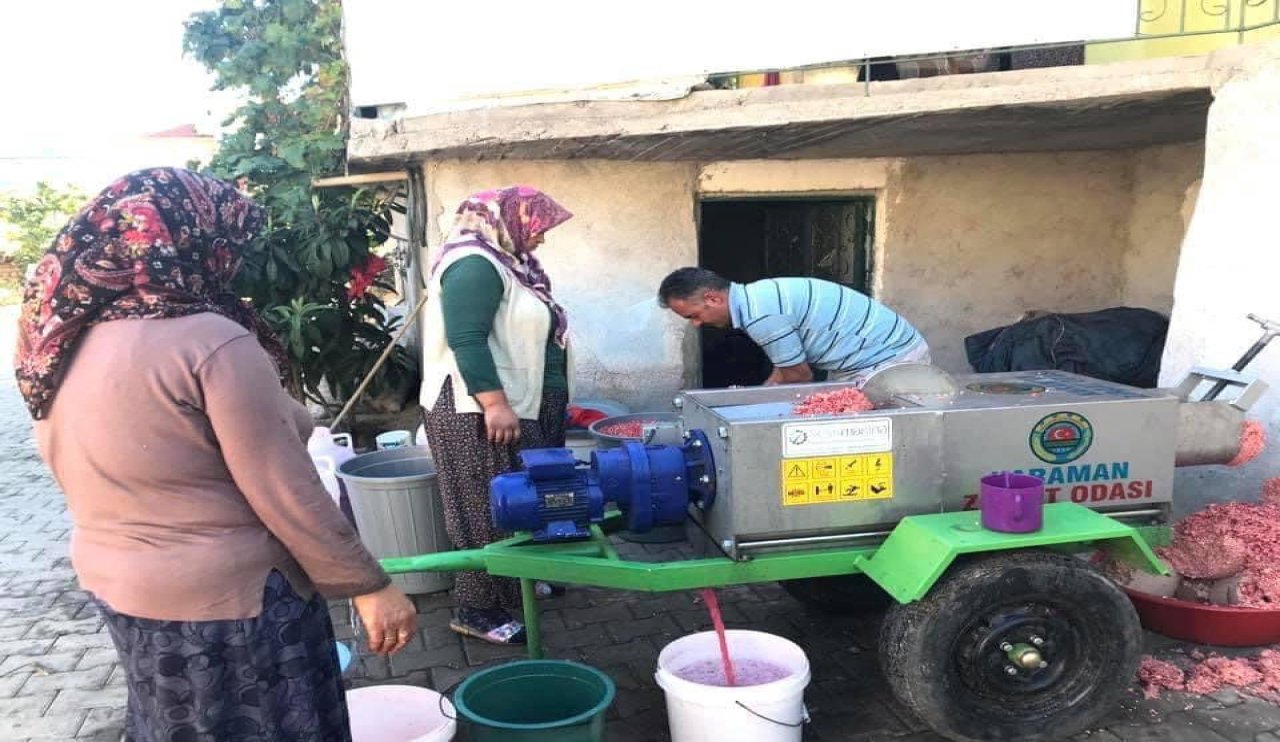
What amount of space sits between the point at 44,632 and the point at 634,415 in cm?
307

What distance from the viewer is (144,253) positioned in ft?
5.55

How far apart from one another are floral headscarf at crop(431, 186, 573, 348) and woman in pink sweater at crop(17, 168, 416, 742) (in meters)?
1.65

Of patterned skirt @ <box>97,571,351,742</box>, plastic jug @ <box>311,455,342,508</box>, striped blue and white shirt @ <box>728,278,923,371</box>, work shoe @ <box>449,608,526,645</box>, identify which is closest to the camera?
patterned skirt @ <box>97,571,351,742</box>

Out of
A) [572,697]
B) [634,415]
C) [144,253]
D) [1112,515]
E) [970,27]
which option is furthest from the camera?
[634,415]

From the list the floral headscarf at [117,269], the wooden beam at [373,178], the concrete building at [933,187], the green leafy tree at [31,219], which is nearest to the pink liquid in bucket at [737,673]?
the floral headscarf at [117,269]

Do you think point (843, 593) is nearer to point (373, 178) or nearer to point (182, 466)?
point (182, 466)

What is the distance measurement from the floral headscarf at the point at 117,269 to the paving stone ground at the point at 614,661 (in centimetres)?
214

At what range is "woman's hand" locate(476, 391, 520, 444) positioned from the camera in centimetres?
350

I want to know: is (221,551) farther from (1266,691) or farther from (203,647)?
(1266,691)

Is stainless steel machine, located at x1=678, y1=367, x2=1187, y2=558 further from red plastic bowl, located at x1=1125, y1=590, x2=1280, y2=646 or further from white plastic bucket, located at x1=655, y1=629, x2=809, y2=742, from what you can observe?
red plastic bowl, located at x1=1125, y1=590, x2=1280, y2=646

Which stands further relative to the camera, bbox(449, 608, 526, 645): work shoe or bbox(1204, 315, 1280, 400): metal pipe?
bbox(449, 608, 526, 645): work shoe

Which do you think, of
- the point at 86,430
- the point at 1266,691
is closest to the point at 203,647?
the point at 86,430

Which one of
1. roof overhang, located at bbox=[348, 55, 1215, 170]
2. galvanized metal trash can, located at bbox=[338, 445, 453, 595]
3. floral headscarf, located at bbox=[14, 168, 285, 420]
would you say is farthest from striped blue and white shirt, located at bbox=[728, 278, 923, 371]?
floral headscarf, located at bbox=[14, 168, 285, 420]

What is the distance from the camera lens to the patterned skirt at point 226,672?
1838 millimetres
